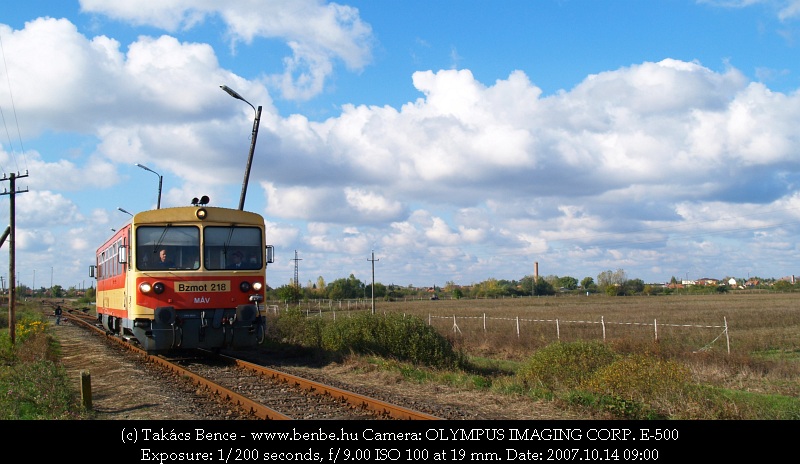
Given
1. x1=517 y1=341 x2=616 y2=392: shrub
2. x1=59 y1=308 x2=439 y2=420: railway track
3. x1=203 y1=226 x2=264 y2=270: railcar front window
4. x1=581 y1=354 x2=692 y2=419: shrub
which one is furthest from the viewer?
x1=203 y1=226 x2=264 y2=270: railcar front window

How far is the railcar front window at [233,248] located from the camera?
1449cm

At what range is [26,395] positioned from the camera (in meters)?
10.3

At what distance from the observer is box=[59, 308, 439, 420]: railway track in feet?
28.1

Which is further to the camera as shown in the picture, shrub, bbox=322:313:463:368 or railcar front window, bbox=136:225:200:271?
shrub, bbox=322:313:463:368

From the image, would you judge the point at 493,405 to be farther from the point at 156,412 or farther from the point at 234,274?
the point at 234,274

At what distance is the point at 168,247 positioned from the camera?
1430 cm

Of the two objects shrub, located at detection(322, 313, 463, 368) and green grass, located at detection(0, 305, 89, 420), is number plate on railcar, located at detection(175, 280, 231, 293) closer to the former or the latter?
green grass, located at detection(0, 305, 89, 420)

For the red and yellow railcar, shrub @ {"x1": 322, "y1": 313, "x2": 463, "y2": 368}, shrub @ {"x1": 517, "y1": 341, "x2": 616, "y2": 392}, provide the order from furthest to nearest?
shrub @ {"x1": 322, "y1": 313, "x2": 463, "y2": 368}, the red and yellow railcar, shrub @ {"x1": 517, "y1": 341, "x2": 616, "y2": 392}

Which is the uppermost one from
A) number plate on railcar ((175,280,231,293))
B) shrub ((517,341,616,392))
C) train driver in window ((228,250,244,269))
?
train driver in window ((228,250,244,269))

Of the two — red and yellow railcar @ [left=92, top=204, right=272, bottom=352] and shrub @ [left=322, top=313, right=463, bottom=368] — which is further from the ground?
red and yellow railcar @ [left=92, top=204, right=272, bottom=352]

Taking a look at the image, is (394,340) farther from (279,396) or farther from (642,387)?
(642,387)

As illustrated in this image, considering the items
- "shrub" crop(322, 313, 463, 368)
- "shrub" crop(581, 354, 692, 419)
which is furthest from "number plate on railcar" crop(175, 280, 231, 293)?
"shrub" crop(581, 354, 692, 419)

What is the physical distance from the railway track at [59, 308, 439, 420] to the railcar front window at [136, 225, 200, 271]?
7.28 ft

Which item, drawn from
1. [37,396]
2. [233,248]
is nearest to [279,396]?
[37,396]
